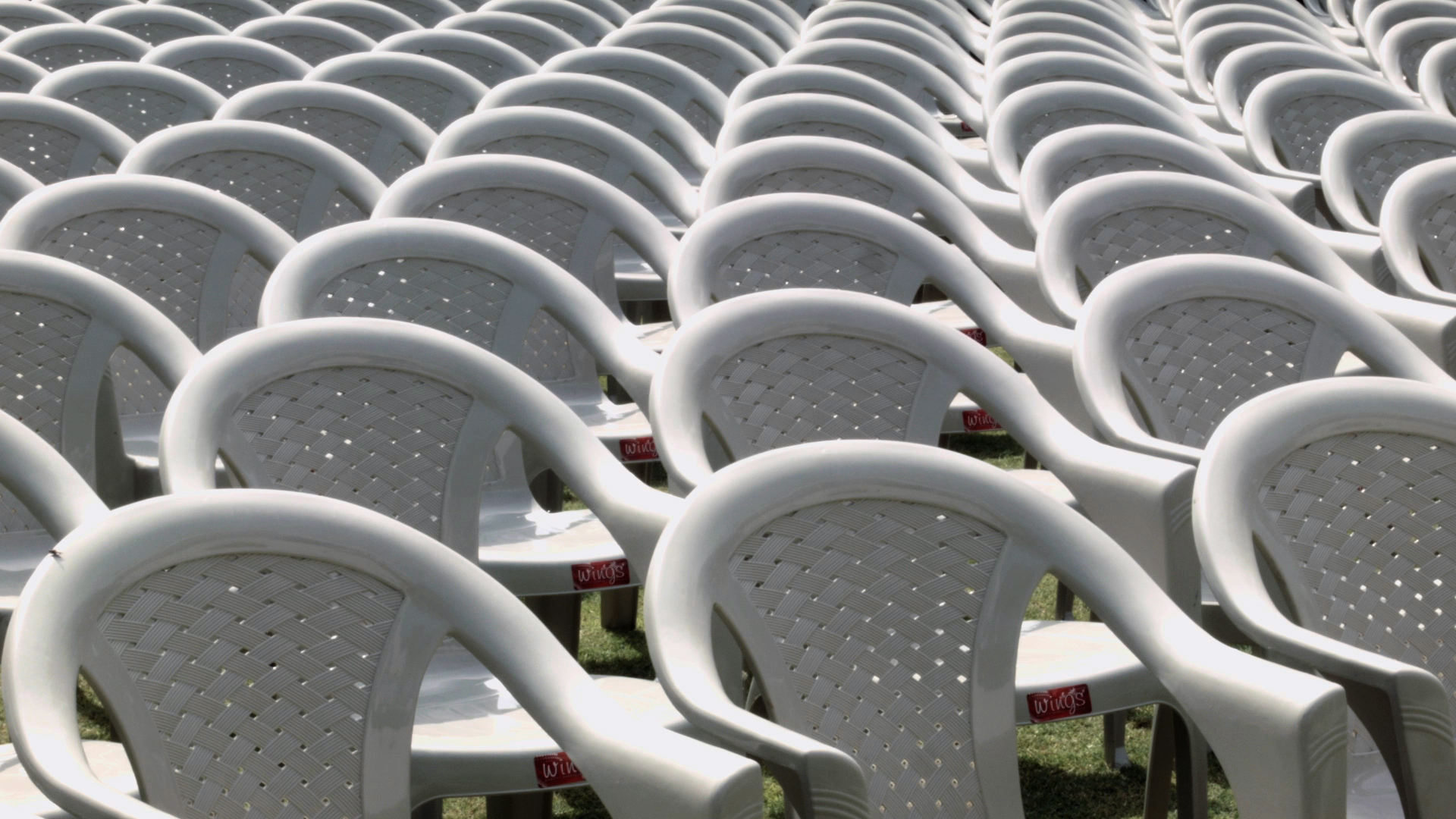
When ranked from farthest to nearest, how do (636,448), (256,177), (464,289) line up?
(256,177)
(636,448)
(464,289)

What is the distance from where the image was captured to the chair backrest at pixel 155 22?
18.7 feet

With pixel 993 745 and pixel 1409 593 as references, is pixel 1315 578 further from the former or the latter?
pixel 993 745

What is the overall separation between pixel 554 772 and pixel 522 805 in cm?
41

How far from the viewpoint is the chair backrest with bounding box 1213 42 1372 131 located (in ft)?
18.5

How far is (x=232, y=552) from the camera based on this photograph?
1.61 m

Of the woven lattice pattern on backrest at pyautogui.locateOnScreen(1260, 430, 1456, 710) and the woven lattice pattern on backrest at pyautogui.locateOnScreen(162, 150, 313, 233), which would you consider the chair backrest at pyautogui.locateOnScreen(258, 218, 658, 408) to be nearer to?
the woven lattice pattern on backrest at pyautogui.locateOnScreen(162, 150, 313, 233)

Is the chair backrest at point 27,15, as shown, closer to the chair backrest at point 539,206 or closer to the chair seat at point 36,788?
the chair backrest at point 539,206

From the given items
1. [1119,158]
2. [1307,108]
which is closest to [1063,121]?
[1119,158]

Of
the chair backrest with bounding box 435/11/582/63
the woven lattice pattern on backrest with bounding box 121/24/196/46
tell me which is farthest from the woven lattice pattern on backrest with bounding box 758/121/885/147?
the woven lattice pattern on backrest with bounding box 121/24/196/46

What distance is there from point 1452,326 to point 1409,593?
51.0 inches

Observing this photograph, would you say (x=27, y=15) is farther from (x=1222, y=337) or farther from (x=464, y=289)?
(x=1222, y=337)

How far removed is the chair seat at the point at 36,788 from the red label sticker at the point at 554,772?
0.47m

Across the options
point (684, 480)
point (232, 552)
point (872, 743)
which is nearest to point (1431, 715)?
point (872, 743)

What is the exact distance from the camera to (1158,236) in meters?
3.56
